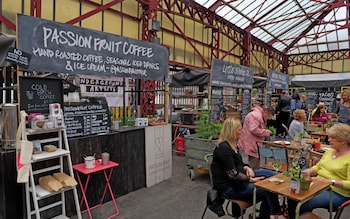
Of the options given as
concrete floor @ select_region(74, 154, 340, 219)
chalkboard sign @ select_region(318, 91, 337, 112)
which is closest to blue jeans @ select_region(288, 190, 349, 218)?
concrete floor @ select_region(74, 154, 340, 219)

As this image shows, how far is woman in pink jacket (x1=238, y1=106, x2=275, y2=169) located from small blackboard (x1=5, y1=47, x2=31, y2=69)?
10.7ft

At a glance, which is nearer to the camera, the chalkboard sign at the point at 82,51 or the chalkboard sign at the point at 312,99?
the chalkboard sign at the point at 82,51

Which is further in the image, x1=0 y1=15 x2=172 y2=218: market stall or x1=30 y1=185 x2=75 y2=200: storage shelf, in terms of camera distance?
x1=0 y1=15 x2=172 y2=218: market stall

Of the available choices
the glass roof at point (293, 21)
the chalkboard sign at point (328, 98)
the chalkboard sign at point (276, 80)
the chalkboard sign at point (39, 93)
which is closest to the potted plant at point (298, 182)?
the chalkboard sign at point (39, 93)

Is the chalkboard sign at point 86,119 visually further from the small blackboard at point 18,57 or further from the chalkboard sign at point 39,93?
the small blackboard at point 18,57

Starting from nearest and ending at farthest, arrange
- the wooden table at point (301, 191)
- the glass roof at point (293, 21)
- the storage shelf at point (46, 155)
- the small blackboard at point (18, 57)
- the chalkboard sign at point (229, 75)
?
the wooden table at point (301, 191), the small blackboard at point (18, 57), the storage shelf at point (46, 155), the chalkboard sign at point (229, 75), the glass roof at point (293, 21)

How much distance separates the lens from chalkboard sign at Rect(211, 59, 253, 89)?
588 centimetres

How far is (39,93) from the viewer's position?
3.02 meters

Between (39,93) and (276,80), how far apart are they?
8.05 m

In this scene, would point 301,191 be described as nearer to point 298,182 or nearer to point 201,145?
point 298,182

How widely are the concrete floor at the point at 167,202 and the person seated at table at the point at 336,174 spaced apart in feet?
3.49

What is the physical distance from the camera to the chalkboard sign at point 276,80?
29.1 ft

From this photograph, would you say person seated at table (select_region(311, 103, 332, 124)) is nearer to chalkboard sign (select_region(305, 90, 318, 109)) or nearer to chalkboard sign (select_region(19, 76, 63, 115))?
chalkboard sign (select_region(305, 90, 318, 109))

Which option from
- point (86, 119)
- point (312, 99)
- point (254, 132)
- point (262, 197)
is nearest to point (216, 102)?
point (254, 132)
